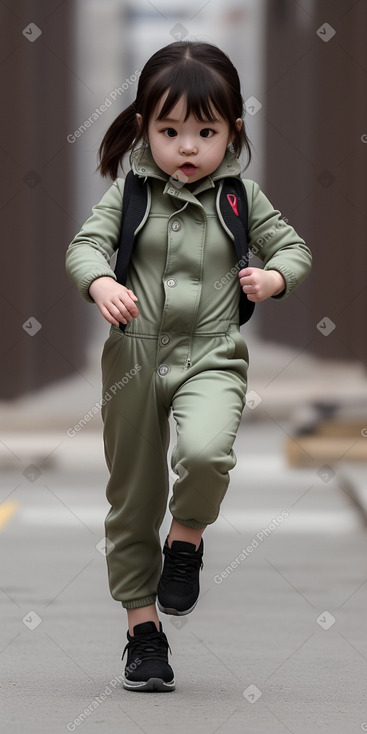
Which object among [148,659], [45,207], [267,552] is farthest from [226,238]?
[45,207]

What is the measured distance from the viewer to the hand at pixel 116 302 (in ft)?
9.37

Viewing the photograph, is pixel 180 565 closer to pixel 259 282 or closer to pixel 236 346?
pixel 236 346

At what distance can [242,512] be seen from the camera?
7395mm

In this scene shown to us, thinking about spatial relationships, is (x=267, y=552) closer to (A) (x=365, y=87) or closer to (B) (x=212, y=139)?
(B) (x=212, y=139)

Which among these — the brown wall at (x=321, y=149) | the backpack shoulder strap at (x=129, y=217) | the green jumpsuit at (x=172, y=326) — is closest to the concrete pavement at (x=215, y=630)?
the green jumpsuit at (x=172, y=326)

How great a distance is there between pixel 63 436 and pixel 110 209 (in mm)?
10857

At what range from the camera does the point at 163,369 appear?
120 inches

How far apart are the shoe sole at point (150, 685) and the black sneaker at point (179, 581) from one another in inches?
8.9

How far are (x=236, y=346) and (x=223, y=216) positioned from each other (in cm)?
27

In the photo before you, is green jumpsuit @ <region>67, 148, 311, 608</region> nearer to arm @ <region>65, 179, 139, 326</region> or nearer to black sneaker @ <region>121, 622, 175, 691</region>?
arm @ <region>65, 179, 139, 326</region>

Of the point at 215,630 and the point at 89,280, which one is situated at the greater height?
the point at 89,280

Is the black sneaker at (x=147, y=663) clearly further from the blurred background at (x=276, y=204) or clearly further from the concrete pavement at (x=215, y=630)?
the blurred background at (x=276, y=204)

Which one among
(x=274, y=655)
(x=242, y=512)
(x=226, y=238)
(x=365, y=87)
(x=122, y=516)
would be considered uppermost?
(x=226, y=238)

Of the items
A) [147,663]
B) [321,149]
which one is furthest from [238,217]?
[321,149]
